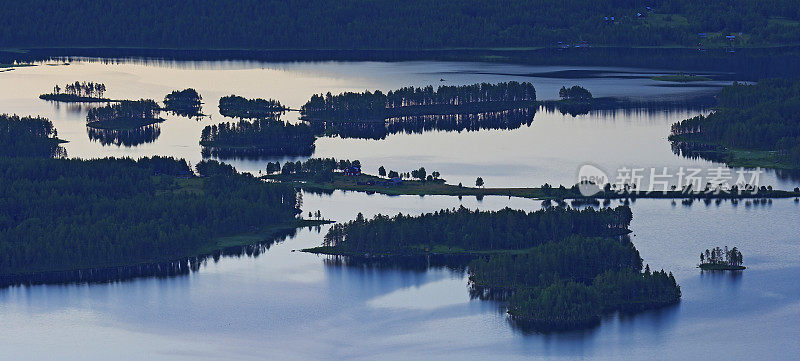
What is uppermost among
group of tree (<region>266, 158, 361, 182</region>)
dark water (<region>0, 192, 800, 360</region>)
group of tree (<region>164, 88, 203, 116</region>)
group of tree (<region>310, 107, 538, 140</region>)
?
group of tree (<region>164, 88, 203, 116</region>)

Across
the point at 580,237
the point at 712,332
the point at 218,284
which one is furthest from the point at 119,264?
the point at 712,332

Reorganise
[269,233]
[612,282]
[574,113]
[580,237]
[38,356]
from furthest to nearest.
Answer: [574,113] → [269,233] → [580,237] → [612,282] → [38,356]

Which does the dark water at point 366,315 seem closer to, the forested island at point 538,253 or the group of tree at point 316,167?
the forested island at point 538,253

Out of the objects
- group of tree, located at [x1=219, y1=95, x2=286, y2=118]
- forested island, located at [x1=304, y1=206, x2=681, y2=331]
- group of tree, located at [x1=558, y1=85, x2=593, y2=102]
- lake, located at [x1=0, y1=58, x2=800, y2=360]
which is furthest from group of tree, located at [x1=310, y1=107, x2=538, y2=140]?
forested island, located at [x1=304, y1=206, x2=681, y2=331]

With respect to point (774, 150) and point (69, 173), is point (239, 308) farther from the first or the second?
point (774, 150)

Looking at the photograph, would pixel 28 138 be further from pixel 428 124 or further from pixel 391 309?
pixel 391 309

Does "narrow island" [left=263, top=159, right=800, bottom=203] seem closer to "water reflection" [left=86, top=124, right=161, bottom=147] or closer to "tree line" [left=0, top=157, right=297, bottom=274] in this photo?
"tree line" [left=0, top=157, right=297, bottom=274]

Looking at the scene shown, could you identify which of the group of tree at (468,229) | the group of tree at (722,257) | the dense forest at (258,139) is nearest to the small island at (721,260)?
the group of tree at (722,257)
